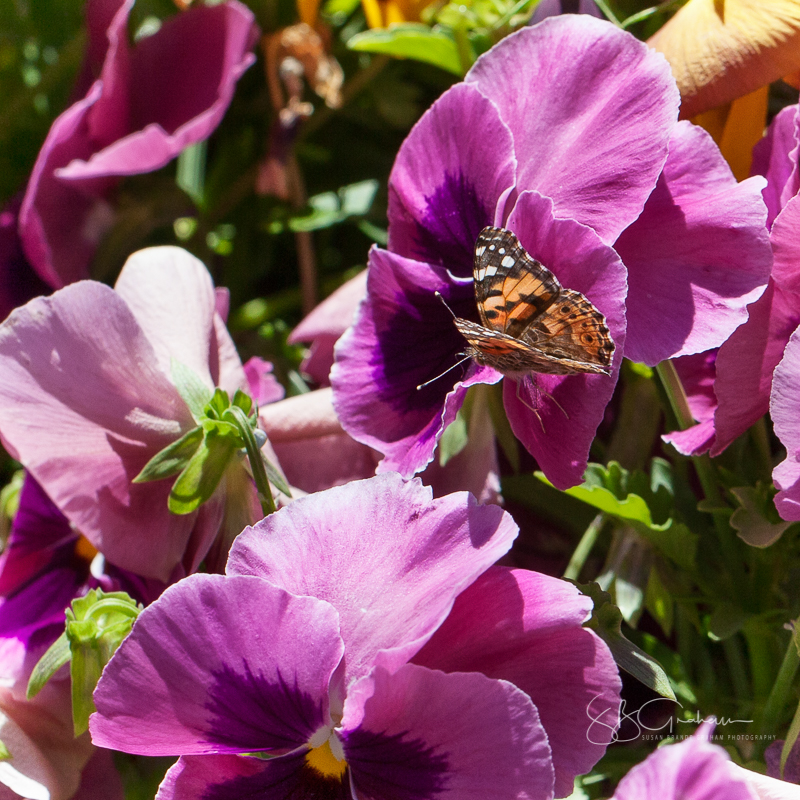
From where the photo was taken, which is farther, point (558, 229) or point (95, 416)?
point (95, 416)

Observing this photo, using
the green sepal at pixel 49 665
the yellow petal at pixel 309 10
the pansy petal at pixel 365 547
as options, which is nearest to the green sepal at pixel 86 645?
the green sepal at pixel 49 665

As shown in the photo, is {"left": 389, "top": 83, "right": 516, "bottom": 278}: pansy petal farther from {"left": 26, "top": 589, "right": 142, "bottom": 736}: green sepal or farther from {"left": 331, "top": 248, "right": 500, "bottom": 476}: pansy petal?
{"left": 26, "top": 589, "right": 142, "bottom": 736}: green sepal

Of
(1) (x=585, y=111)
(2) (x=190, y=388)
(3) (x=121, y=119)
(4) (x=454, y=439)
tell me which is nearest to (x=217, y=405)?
(2) (x=190, y=388)

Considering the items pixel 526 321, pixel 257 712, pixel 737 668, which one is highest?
pixel 526 321

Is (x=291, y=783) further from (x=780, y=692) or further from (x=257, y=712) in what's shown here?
(x=780, y=692)

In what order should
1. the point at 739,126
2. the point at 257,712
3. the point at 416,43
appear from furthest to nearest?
the point at 416,43
the point at 739,126
the point at 257,712

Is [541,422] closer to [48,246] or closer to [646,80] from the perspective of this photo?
[646,80]

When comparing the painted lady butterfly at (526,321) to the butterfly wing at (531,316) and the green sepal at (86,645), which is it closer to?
the butterfly wing at (531,316)
